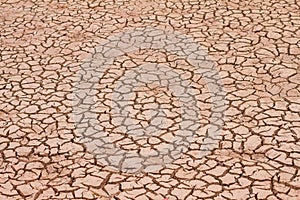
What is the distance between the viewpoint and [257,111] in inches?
85.1

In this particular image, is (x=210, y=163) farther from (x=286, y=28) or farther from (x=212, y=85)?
(x=286, y=28)

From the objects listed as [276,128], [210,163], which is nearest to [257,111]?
[276,128]

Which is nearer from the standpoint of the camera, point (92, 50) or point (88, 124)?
point (88, 124)

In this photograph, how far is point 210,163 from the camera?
1.92m

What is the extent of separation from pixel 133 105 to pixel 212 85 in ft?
1.11

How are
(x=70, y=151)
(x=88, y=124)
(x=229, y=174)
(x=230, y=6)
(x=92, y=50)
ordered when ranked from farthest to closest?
(x=230, y=6)
(x=92, y=50)
(x=88, y=124)
(x=70, y=151)
(x=229, y=174)

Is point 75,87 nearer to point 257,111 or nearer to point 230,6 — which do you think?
point 257,111

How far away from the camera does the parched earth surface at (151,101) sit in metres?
1.87

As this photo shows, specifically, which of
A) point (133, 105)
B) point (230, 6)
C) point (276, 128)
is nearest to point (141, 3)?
point (230, 6)

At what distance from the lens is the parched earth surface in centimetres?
187

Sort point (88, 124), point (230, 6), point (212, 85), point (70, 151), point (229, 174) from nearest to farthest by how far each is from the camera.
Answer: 1. point (229, 174)
2. point (70, 151)
3. point (88, 124)
4. point (212, 85)
5. point (230, 6)

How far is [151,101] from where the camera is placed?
2.27m

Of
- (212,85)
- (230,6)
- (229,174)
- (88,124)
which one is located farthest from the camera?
(230,6)

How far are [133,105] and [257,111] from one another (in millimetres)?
472
